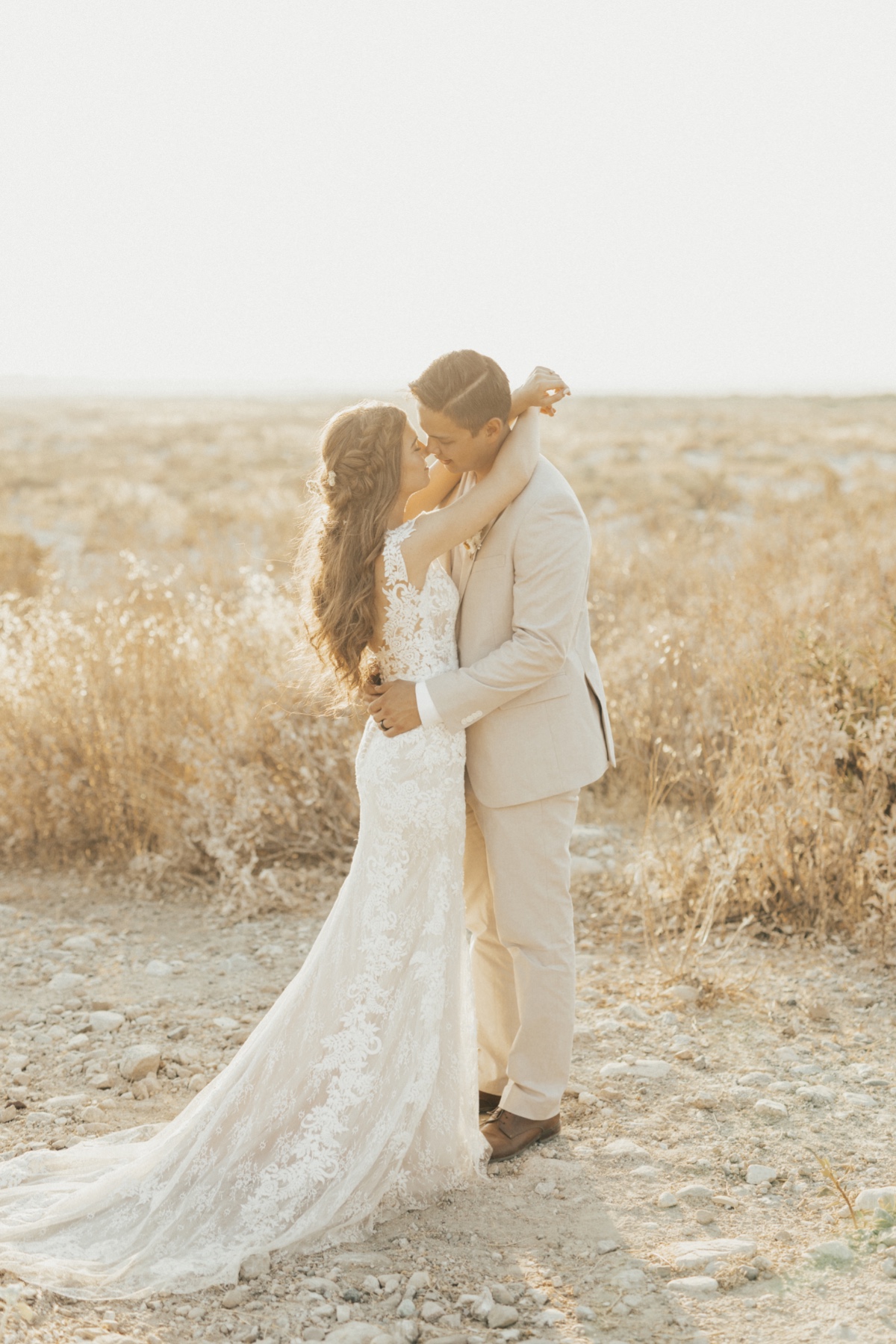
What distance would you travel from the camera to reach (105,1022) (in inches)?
174

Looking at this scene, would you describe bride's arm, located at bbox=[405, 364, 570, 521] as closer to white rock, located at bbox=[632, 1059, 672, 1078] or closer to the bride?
the bride

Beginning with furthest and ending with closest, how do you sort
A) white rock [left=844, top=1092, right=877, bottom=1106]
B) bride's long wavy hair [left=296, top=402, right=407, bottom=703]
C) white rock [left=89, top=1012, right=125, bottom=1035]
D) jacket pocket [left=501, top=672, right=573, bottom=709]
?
white rock [left=89, top=1012, right=125, bottom=1035] → white rock [left=844, top=1092, right=877, bottom=1106] → jacket pocket [left=501, top=672, right=573, bottom=709] → bride's long wavy hair [left=296, top=402, right=407, bottom=703]

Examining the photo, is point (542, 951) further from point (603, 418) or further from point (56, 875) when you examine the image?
point (603, 418)

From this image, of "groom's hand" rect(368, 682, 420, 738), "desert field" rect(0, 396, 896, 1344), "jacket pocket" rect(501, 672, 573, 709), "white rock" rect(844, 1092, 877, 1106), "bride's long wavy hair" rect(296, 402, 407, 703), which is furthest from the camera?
"white rock" rect(844, 1092, 877, 1106)

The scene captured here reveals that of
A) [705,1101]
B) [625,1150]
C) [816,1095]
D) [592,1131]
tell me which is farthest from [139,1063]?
[816,1095]

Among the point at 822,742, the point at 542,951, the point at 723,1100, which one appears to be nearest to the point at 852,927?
the point at 822,742

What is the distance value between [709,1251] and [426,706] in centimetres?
155

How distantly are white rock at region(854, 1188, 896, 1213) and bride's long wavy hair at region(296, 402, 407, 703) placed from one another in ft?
6.42

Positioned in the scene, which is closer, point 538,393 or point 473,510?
point 473,510

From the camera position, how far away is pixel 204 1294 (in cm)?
281

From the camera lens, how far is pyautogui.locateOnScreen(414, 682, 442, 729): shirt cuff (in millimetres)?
3221

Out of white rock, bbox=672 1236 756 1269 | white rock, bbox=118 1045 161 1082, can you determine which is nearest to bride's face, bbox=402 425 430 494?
white rock, bbox=672 1236 756 1269

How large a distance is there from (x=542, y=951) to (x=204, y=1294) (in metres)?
1.25

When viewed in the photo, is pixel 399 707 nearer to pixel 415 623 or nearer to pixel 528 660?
pixel 415 623
